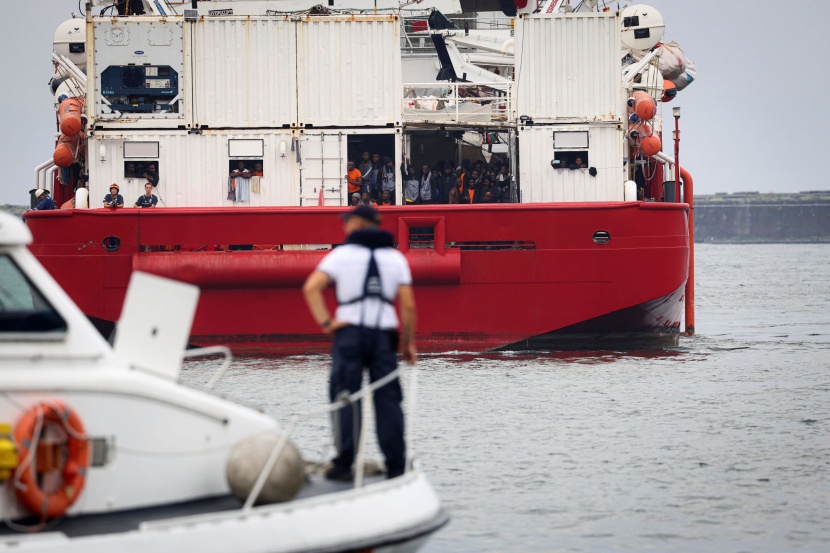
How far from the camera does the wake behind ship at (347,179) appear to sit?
19.8 meters

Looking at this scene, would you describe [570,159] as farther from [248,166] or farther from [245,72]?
[245,72]

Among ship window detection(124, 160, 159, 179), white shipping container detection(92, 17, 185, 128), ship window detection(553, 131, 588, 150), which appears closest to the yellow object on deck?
ship window detection(124, 160, 159, 179)

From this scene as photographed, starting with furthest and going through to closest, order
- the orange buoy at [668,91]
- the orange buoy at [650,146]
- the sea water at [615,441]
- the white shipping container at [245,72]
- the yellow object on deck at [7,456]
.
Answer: the orange buoy at [668,91] → the orange buoy at [650,146] → the white shipping container at [245,72] → the sea water at [615,441] → the yellow object on deck at [7,456]

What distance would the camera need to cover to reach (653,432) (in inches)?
577

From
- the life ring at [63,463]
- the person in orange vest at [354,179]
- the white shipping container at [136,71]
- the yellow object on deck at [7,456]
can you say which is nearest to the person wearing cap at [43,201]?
the white shipping container at [136,71]

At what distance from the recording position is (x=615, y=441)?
14.0 meters

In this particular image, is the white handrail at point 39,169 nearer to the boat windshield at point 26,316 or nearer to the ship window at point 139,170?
the ship window at point 139,170

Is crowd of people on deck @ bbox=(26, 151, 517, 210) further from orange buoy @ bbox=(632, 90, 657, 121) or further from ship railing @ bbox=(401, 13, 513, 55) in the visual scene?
ship railing @ bbox=(401, 13, 513, 55)

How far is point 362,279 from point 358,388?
24.6 inches

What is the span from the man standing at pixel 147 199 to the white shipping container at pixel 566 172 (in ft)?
18.1

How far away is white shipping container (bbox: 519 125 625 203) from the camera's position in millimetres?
21250

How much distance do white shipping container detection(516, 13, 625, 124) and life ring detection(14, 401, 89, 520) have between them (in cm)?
1530

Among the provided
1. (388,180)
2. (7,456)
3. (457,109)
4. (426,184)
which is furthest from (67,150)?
(7,456)

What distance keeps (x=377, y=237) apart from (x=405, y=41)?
17.5m
